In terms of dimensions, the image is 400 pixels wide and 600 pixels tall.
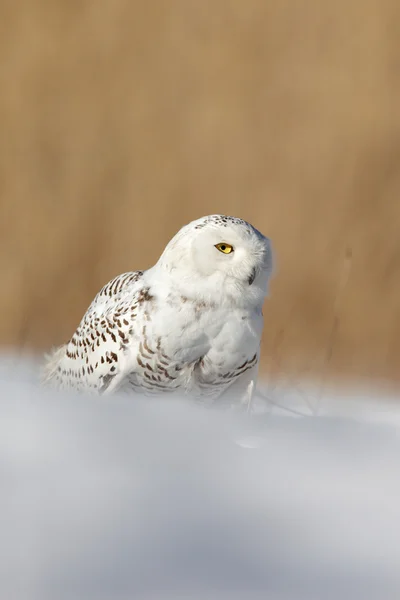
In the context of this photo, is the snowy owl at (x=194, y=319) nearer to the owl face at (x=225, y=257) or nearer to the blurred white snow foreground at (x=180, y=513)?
the owl face at (x=225, y=257)

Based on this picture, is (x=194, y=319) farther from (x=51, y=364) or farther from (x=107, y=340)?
(x=51, y=364)

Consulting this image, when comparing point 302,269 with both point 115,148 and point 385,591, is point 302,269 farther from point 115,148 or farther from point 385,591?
point 385,591

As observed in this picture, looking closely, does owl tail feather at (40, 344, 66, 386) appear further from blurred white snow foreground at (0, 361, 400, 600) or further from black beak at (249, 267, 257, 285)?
blurred white snow foreground at (0, 361, 400, 600)

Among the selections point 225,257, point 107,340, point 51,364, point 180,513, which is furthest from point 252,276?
point 180,513

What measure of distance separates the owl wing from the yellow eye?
218 millimetres

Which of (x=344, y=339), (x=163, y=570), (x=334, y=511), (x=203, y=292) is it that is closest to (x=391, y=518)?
(x=334, y=511)

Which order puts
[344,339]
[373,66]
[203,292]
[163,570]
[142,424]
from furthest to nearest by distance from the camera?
[373,66] → [344,339] → [203,292] → [142,424] → [163,570]

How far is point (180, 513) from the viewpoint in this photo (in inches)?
20.5

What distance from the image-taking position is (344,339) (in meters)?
3.83

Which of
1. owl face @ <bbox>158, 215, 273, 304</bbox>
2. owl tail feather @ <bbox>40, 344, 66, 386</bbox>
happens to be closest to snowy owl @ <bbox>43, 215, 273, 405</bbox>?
owl face @ <bbox>158, 215, 273, 304</bbox>

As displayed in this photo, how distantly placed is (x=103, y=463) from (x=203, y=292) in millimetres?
1270

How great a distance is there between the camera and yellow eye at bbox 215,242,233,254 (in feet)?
5.86

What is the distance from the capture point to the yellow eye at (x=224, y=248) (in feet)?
5.86

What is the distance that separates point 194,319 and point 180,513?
1287 millimetres
